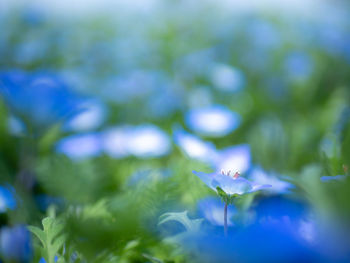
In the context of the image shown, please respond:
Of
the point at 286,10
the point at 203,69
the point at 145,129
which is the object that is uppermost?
the point at 286,10

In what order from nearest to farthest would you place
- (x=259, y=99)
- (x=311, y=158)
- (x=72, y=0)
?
(x=311, y=158) → (x=259, y=99) → (x=72, y=0)

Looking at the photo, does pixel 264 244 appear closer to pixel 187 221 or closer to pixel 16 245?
pixel 187 221

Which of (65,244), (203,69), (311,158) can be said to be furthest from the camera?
(203,69)

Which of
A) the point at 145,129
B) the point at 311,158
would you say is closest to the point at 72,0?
the point at 145,129

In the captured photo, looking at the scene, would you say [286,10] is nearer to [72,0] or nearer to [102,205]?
[72,0]

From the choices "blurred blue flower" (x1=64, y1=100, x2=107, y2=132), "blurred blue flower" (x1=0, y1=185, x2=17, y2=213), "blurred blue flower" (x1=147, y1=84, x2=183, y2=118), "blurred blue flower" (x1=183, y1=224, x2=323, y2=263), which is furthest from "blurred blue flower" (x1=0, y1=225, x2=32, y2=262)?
"blurred blue flower" (x1=147, y1=84, x2=183, y2=118)

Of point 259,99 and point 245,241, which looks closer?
point 245,241

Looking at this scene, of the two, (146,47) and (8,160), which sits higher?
(146,47)

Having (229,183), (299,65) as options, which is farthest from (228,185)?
(299,65)
